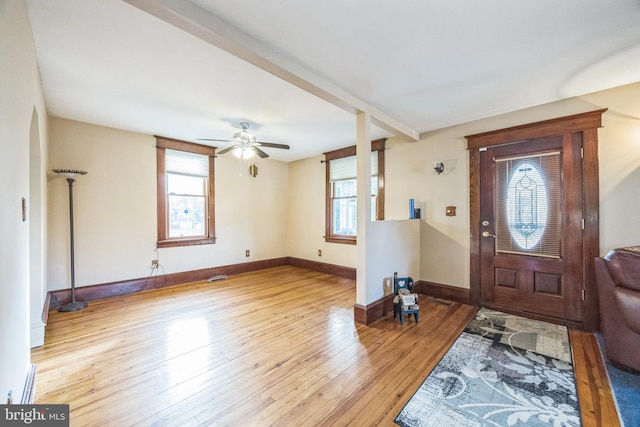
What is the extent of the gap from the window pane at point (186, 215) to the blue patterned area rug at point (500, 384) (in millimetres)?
4374

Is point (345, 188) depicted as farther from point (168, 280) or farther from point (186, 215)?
point (168, 280)

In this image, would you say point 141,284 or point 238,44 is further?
point 141,284

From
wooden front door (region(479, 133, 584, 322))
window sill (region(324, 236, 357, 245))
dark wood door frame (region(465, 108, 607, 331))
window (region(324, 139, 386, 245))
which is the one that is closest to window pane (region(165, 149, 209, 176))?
window (region(324, 139, 386, 245))

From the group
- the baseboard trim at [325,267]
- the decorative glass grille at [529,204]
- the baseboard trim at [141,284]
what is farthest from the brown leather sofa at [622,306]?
the baseboard trim at [141,284]

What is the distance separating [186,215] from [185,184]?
0.57 metres

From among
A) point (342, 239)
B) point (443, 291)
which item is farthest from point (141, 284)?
point (443, 291)

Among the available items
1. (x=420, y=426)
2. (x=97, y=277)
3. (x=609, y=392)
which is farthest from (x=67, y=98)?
(x=609, y=392)

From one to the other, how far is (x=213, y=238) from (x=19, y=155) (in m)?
3.62

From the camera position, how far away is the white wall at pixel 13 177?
1148mm

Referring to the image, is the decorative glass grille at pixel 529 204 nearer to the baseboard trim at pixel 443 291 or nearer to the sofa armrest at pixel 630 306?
the baseboard trim at pixel 443 291

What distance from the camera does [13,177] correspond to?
1.36m

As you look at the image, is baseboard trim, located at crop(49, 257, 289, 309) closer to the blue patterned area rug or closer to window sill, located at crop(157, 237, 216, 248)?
window sill, located at crop(157, 237, 216, 248)

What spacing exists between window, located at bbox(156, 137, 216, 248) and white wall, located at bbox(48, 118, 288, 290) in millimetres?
121

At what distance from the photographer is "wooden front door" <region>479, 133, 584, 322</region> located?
285cm
